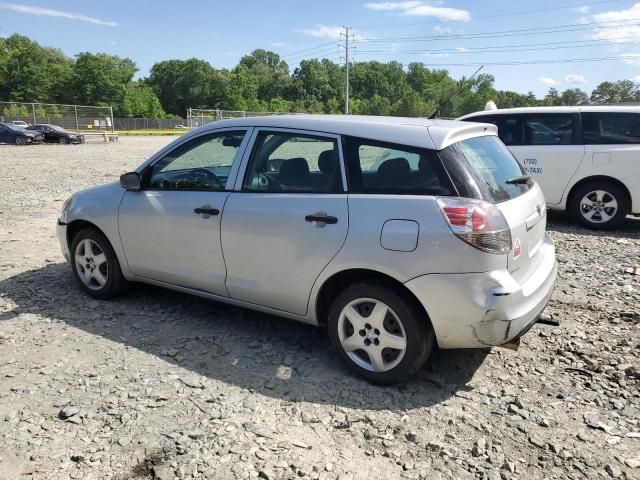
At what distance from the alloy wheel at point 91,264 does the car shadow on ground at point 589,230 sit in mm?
6339

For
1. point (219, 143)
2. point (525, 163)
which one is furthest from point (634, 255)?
point (219, 143)

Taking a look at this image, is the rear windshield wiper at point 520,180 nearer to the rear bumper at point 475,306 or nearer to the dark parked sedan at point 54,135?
the rear bumper at point 475,306

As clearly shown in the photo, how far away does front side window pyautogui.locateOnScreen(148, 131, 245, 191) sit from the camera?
4039 mm

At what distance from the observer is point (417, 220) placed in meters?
3.07

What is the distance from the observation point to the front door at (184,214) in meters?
3.97

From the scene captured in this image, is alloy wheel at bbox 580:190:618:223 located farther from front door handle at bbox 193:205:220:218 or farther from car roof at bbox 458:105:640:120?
front door handle at bbox 193:205:220:218

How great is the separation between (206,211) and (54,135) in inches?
1297

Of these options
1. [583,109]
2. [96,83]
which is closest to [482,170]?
[583,109]

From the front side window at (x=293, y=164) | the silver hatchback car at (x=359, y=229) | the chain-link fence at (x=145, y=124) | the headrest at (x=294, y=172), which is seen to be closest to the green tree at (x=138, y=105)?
the chain-link fence at (x=145, y=124)

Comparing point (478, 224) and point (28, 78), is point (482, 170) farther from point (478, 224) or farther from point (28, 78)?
point (28, 78)

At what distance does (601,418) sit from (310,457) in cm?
176

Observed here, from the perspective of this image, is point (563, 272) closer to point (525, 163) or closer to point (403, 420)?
point (525, 163)

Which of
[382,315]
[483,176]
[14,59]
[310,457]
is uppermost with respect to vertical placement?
[14,59]

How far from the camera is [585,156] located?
769 centimetres
